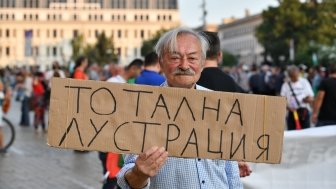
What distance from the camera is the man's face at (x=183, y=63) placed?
4.02m

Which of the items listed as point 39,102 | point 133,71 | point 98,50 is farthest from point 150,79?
point 98,50

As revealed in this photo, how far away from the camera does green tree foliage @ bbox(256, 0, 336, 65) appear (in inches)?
3000

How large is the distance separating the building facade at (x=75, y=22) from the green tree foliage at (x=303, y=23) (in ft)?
271

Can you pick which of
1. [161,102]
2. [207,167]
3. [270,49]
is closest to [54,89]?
[161,102]

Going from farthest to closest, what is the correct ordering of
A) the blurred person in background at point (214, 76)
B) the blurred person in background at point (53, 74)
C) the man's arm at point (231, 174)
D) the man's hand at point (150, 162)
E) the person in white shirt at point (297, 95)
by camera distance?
the blurred person in background at point (53, 74), the person in white shirt at point (297, 95), the blurred person in background at point (214, 76), the man's arm at point (231, 174), the man's hand at point (150, 162)

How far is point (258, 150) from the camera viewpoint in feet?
13.1

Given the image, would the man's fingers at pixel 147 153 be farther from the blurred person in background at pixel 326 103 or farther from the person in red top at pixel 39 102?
the person in red top at pixel 39 102

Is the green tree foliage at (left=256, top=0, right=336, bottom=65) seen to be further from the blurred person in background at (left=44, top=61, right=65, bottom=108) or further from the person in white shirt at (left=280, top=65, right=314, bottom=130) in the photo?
the person in white shirt at (left=280, top=65, right=314, bottom=130)

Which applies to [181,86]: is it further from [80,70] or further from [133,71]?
[80,70]

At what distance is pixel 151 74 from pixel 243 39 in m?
166

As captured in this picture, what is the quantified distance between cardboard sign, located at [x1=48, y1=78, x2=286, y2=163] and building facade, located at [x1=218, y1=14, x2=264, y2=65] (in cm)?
15350

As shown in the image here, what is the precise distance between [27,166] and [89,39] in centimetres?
15020

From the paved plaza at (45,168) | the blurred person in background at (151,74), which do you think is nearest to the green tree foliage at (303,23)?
the paved plaza at (45,168)

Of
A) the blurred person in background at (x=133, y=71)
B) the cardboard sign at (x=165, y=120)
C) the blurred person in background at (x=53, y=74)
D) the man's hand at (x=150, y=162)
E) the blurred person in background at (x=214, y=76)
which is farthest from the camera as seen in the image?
the blurred person in background at (x=53, y=74)
